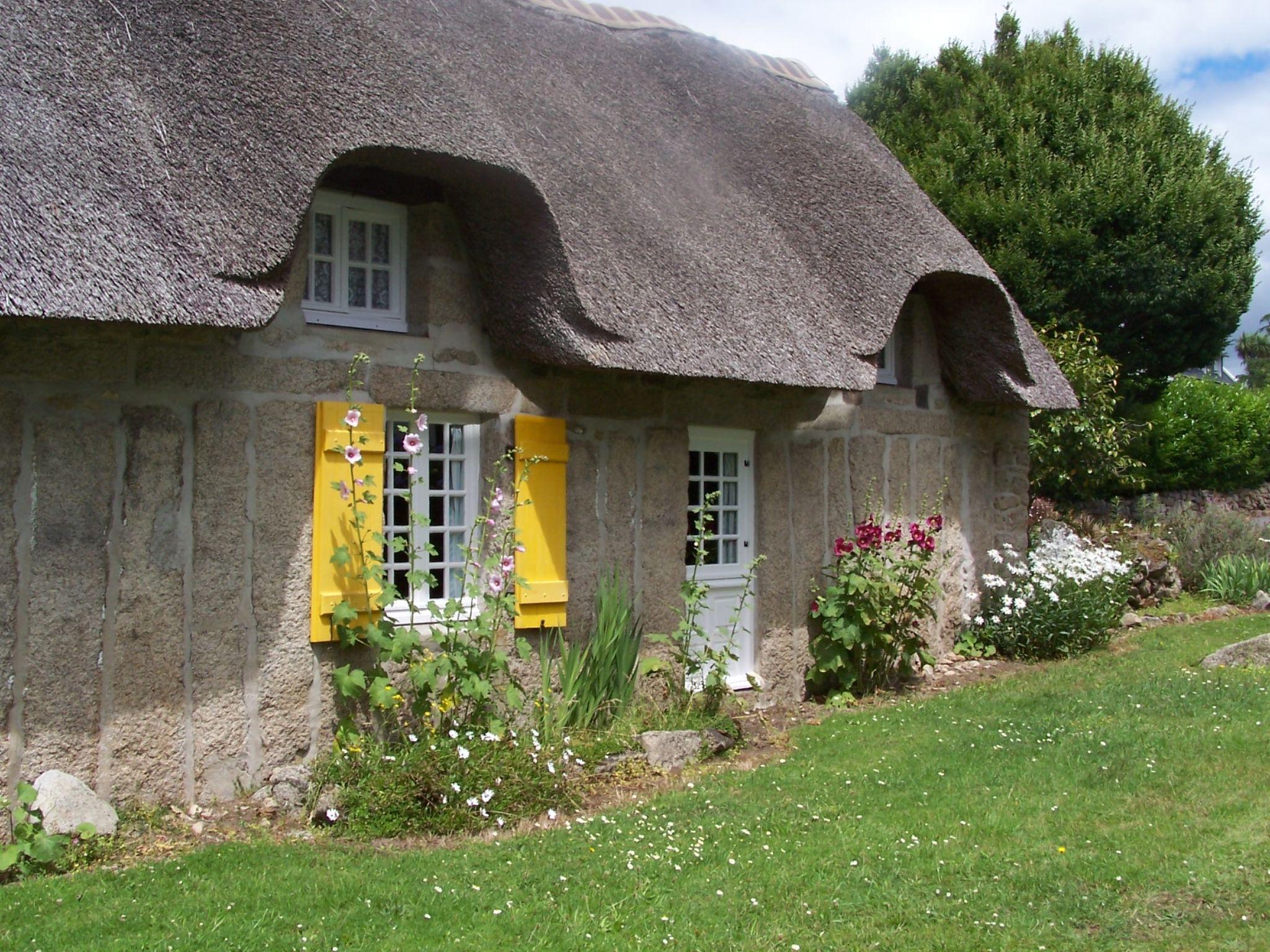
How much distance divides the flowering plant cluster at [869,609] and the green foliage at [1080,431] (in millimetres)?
4688

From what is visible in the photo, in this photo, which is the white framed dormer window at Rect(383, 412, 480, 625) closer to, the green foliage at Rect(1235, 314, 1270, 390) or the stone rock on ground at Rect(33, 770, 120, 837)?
the stone rock on ground at Rect(33, 770, 120, 837)

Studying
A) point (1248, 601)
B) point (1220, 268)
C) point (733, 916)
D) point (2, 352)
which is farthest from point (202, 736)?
point (1220, 268)

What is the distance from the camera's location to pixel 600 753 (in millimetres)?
6133

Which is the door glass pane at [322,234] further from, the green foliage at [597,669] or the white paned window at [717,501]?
the white paned window at [717,501]

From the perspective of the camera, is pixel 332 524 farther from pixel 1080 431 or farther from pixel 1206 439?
pixel 1206 439

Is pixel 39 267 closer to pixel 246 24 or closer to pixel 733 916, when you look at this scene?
pixel 246 24

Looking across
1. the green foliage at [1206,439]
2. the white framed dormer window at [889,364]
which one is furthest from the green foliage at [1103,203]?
the white framed dormer window at [889,364]

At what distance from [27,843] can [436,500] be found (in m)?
2.62

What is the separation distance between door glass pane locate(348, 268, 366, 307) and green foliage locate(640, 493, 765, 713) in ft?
7.88

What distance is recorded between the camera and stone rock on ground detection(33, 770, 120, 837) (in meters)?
4.68

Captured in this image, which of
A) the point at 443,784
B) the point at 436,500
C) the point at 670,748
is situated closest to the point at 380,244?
the point at 436,500

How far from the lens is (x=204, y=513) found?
536 centimetres

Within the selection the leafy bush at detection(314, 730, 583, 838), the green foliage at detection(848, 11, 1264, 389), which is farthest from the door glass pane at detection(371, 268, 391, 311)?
the green foliage at detection(848, 11, 1264, 389)

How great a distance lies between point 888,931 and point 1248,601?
32.4ft
